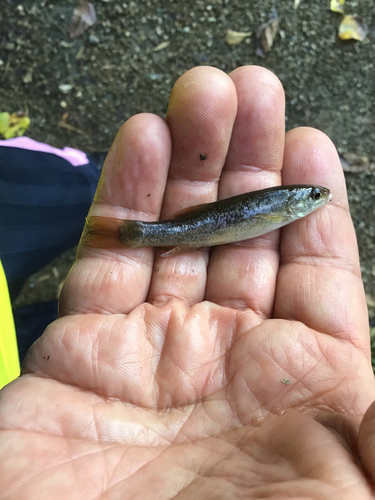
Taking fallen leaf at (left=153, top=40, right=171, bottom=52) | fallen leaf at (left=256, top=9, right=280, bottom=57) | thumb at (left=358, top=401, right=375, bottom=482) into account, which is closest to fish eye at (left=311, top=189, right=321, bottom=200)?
thumb at (left=358, top=401, right=375, bottom=482)

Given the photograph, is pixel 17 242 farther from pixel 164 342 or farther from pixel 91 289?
pixel 164 342

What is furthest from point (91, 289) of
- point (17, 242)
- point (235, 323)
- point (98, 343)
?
point (17, 242)

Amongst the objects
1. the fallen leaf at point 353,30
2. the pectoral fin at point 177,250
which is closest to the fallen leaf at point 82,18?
the fallen leaf at point 353,30

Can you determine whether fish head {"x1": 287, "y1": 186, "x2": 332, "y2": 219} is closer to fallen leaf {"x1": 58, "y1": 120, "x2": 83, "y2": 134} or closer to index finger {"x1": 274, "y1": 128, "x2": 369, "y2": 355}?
index finger {"x1": 274, "y1": 128, "x2": 369, "y2": 355}

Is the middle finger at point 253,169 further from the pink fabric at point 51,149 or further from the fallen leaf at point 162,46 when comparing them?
the pink fabric at point 51,149

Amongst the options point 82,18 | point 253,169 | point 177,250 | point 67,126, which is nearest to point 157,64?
point 82,18

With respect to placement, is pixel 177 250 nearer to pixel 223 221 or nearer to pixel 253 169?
pixel 223 221
